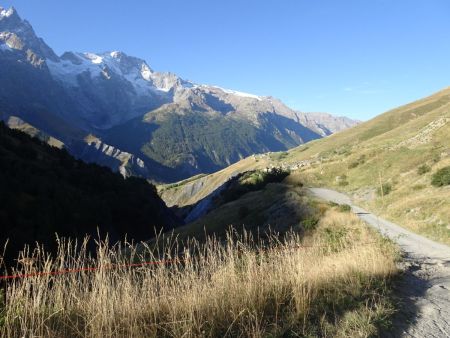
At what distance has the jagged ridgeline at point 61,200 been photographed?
51.3 meters

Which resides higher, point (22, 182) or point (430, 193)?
point (22, 182)

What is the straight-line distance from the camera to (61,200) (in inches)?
2468

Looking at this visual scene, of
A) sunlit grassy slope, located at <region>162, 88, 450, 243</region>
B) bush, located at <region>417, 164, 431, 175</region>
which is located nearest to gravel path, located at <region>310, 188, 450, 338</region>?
sunlit grassy slope, located at <region>162, 88, 450, 243</region>

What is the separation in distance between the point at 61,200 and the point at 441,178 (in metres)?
51.5

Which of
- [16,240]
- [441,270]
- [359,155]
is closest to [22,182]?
[16,240]

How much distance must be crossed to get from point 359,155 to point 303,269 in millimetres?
66260

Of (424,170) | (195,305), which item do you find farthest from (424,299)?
(424,170)

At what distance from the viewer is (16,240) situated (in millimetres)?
45875

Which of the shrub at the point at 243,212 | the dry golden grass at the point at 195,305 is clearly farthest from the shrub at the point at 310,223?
the dry golden grass at the point at 195,305

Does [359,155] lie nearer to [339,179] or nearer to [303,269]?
[339,179]

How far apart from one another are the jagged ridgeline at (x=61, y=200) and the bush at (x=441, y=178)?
27923mm

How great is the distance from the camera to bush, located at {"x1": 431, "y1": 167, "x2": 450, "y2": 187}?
36.3m

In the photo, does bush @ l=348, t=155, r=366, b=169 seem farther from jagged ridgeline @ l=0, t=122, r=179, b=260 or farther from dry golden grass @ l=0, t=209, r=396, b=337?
dry golden grass @ l=0, t=209, r=396, b=337

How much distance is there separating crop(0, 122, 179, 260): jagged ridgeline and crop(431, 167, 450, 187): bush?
27.9 metres
